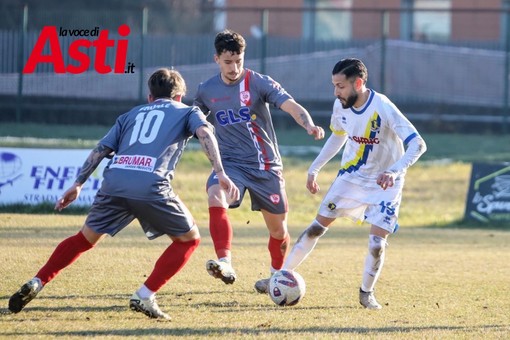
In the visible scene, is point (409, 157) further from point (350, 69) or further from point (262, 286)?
point (262, 286)

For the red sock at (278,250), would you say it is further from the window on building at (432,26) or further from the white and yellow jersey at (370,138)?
the window on building at (432,26)

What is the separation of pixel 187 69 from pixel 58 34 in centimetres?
274

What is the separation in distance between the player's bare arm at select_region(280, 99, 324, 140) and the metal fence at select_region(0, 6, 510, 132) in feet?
42.5

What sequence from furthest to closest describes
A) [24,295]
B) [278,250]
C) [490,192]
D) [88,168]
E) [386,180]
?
1. [490,192]
2. [278,250]
3. [386,180]
4. [88,168]
5. [24,295]

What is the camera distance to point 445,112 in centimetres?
2306

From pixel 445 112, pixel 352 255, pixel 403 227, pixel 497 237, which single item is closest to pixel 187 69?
pixel 445 112

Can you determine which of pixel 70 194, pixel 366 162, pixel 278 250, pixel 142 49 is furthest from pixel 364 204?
pixel 142 49

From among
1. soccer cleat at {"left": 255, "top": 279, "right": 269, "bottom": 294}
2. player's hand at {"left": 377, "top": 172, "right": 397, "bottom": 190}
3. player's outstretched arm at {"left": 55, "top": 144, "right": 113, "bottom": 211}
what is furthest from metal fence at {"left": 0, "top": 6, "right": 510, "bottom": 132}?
player's outstretched arm at {"left": 55, "top": 144, "right": 113, "bottom": 211}

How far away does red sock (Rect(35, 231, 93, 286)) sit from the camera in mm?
6957

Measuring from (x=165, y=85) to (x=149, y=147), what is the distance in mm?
494

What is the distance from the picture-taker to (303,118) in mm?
7871

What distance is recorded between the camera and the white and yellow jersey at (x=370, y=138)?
25.9 feet

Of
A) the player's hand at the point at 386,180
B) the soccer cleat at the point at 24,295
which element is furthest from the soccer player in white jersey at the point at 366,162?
the soccer cleat at the point at 24,295

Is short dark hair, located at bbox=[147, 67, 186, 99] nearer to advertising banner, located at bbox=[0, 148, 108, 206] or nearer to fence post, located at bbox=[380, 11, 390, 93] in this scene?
advertising banner, located at bbox=[0, 148, 108, 206]
